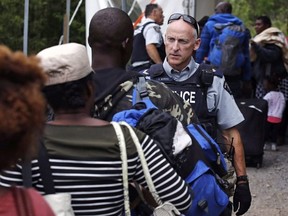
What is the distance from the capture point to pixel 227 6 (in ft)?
28.9

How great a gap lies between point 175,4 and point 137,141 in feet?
23.3

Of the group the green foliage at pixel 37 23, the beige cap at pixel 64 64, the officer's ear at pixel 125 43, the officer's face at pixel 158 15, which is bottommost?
the green foliage at pixel 37 23

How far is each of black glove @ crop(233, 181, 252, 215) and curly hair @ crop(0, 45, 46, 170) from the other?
2166 mm

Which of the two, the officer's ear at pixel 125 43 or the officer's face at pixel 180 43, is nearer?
the officer's ear at pixel 125 43

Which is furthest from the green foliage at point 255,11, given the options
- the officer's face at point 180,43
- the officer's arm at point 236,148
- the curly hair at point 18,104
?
the curly hair at point 18,104

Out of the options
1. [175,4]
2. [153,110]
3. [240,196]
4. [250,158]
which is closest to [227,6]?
[175,4]

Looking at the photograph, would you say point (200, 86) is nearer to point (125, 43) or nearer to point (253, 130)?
point (125, 43)

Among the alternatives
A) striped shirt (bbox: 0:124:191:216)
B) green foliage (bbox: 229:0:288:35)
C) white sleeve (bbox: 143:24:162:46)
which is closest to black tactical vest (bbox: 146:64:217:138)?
striped shirt (bbox: 0:124:191:216)

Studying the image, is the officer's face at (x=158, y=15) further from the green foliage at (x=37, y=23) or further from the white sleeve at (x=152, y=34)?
the green foliage at (x=37, y=23)

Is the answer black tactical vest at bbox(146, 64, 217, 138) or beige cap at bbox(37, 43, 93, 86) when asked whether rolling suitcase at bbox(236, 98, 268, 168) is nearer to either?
black tactical vest at bbox(146, 64, 217, 138)

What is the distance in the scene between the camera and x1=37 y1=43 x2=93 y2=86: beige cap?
8.27 feet

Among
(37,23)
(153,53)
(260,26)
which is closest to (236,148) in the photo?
(153,53)

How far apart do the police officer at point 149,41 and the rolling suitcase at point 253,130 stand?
123 cm

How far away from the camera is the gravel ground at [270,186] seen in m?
7.02
